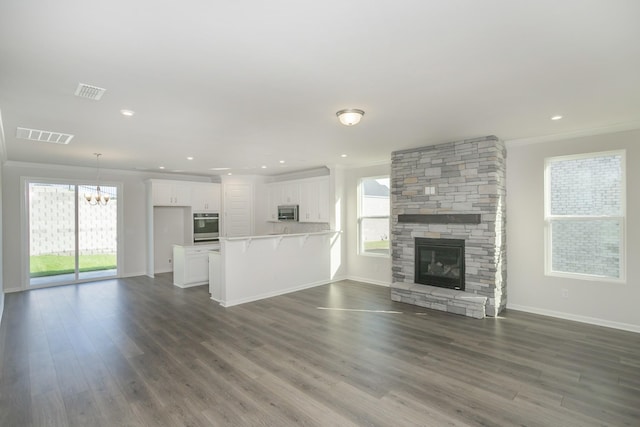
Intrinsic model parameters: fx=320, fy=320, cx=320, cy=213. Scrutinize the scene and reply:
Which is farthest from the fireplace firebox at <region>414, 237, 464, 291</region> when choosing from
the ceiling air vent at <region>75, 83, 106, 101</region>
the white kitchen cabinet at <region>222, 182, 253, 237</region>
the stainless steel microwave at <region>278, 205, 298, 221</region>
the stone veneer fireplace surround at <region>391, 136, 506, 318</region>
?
the white kitchen cabinet at <region>222, 182, 253, 237</region>

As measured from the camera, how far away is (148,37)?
1990 millimetres

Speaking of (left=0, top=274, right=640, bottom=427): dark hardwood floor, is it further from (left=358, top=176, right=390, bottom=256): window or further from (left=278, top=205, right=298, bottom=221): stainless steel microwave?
(left=278, top=205, right=298, bottom=221): stainless steel microwave

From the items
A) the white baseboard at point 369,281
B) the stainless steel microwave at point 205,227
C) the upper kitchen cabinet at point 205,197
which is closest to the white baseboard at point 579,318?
the white baseboard at point 369,281

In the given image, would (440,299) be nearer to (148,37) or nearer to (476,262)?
(476,262)

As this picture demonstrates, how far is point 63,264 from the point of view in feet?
23.3

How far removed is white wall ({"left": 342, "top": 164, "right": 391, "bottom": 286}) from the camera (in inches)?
271

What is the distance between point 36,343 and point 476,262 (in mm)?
5934

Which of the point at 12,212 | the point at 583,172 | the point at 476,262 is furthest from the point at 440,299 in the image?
the point at 12,212

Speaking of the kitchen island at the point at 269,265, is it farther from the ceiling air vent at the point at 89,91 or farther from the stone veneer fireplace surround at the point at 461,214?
the ceiling air vent at the point at 89,91

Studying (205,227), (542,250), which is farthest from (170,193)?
(542,250)

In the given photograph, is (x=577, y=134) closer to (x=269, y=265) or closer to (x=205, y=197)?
(x=269, y=265)

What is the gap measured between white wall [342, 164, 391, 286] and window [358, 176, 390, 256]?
0.11 metres

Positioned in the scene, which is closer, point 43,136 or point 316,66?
point 316,66

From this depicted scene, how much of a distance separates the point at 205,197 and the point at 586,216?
7.88m
